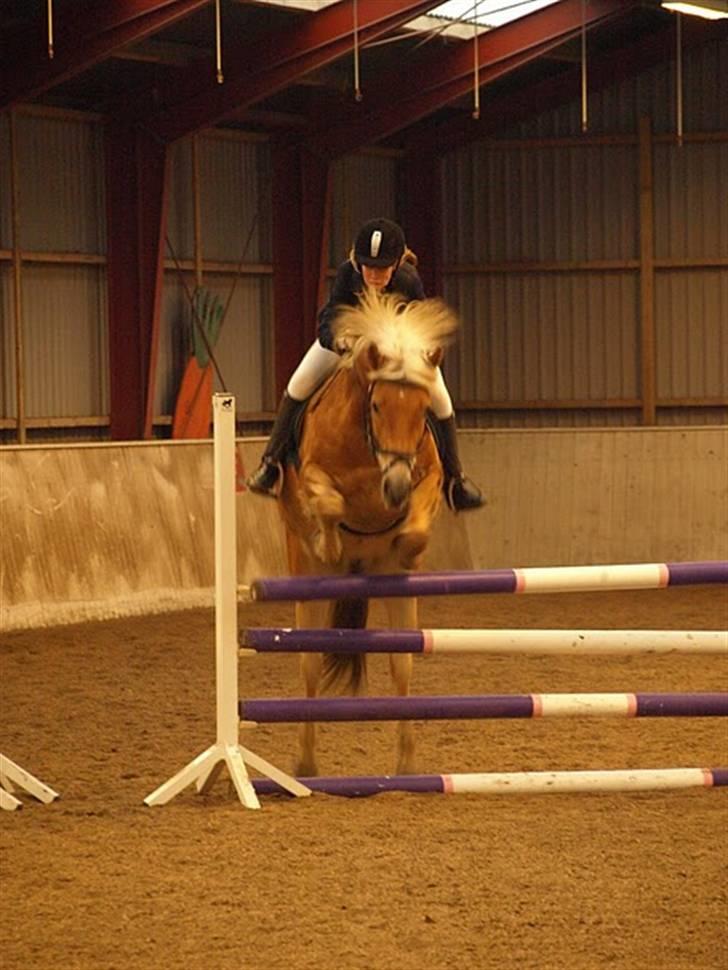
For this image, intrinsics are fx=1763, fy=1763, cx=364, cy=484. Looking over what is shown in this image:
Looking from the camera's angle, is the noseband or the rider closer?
the noseband

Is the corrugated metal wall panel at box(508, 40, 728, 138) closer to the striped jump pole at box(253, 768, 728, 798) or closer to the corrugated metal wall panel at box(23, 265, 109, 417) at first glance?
the corrugated metal wall panel at box(23, 265, 109, 417)

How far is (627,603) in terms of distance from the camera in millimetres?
13172

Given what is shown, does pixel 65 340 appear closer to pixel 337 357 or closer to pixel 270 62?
pixel 270 62

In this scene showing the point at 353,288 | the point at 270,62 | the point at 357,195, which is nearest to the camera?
the point at 353,288

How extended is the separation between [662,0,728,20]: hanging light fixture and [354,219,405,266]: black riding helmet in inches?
323

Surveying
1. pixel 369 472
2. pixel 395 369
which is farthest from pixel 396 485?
pixel 369 472

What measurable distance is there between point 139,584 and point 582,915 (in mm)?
7936

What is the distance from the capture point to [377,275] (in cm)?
607

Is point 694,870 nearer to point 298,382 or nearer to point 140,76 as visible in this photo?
point 298,382

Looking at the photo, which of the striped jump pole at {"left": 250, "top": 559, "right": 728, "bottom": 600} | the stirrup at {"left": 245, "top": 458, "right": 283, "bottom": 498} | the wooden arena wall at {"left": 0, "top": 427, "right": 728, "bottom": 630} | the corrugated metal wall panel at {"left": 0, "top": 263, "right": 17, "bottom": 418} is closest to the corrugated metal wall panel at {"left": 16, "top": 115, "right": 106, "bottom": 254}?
the corrugated metal wall panel at {"left": 0, "top": 263, "right": 17, "bottom": 418}

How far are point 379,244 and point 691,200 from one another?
39.2ft

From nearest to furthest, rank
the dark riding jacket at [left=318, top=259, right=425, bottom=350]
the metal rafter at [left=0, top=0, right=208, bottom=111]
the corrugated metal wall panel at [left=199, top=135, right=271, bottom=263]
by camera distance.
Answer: the dark riding jacket at [left=318, top=259, right=425, bottom=350] → the metal rafter at [left=0, top=0, right=208, bottom=111] → the corrugated metal wall panel at [left=199, top=135, right=271, bottom=263]

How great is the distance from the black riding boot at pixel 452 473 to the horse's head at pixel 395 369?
1.36ft

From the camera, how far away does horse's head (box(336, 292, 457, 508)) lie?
18.1 ft
